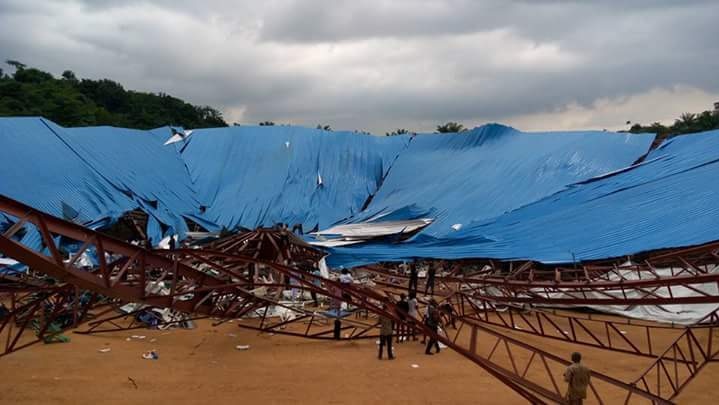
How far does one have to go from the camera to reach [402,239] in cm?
2088

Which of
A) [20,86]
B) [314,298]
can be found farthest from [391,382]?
[20,86]

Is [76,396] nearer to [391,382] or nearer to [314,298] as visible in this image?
[391,382]

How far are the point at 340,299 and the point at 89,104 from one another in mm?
49968

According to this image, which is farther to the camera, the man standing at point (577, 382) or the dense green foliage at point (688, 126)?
the dense green foliage at point (688, 126)

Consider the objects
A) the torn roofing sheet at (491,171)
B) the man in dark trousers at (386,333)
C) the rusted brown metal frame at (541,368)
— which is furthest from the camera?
the torn roofing sheet at (491,171)

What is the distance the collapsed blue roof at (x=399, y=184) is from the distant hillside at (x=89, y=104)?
51.3 feet

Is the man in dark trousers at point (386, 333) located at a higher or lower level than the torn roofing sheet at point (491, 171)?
lower

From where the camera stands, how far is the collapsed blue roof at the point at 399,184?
53.2ft

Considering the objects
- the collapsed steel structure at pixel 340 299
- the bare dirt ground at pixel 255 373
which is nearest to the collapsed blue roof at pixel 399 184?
the collapsed steel structure at pixel 340 299

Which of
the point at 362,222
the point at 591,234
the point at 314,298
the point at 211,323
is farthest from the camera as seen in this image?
the point at 362,222

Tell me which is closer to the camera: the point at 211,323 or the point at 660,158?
the point at 211,323

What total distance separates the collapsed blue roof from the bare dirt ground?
3.56m

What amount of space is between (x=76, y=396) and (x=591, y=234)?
13250 millimetres

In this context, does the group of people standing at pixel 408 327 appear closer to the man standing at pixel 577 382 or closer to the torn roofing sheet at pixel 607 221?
the torn roofing sheet at pixel 607 221
